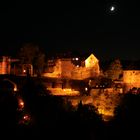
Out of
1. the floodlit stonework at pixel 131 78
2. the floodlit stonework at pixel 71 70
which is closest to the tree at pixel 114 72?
the floodlit stonework at pixel 131 78

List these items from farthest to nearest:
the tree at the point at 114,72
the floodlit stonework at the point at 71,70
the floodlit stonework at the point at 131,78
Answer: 1. the tree at the point at 114,72
2. the floodlit stonework at the point at 131,78
3. the floodlit stonework at the point at 71,70

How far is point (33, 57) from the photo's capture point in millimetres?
55875

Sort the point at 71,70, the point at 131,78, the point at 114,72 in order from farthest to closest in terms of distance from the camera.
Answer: the point at 131,78 < the point at 114,72 < the point at 71,70

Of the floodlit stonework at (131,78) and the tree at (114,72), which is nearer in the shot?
the floodlit stonework at (131,78)

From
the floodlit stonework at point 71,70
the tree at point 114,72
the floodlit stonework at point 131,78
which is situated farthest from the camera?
the tree at point 114,72

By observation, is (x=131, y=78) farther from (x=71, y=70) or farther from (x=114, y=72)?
(x=71, y=70)

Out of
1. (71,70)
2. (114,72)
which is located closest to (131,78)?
(114,72)

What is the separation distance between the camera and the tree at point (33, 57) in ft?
182

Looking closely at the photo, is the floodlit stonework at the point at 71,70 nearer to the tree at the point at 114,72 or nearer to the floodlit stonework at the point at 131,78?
the tree at the point at 114,72

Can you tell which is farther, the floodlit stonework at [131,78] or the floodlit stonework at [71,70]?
the floodlit stonework at [131,78]

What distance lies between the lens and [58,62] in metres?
55.3

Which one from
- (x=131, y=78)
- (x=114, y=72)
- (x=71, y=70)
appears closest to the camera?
(x=71, y=70)

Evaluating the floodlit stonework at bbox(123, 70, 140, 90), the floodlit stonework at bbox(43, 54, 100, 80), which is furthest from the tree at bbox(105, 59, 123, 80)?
the floodlit stonework at bbox(43, 54, 100, 80)

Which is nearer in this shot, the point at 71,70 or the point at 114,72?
the point at 71,70
